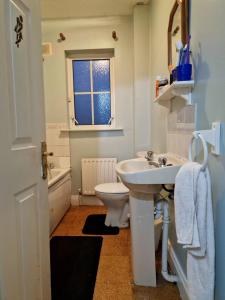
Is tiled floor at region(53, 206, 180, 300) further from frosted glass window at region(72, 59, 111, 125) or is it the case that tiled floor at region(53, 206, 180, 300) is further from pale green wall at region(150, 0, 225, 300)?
frosted glass window at region(72, 59, 111, 125)

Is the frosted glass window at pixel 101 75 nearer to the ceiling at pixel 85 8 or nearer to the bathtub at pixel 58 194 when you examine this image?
the ceiling at pixel 85 8

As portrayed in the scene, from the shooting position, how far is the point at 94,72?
2994mm

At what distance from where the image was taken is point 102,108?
3027 millimetres

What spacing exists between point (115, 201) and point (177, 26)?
1.63m

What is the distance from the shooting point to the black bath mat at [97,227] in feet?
7.58

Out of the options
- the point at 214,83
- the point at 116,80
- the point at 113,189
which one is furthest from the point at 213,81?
the point at 116,80

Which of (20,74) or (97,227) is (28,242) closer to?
(20,74)

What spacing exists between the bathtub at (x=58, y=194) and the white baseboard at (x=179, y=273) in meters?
1.24

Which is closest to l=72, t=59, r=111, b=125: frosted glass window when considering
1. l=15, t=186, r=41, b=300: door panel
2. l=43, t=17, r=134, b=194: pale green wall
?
l=43, t=17, r=134, b=194: pale green wall

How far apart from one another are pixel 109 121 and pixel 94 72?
700mm

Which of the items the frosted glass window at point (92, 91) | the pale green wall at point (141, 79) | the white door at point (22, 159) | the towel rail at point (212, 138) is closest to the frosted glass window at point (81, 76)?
→ the frosted glass window at point (92, 91)

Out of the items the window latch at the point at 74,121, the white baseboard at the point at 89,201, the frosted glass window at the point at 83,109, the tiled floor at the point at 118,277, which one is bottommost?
the tiled floor at the point at 118,277

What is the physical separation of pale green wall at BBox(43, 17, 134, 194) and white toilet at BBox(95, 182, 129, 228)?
Answer: 0.80m

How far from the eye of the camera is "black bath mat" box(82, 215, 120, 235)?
2.31 meters
